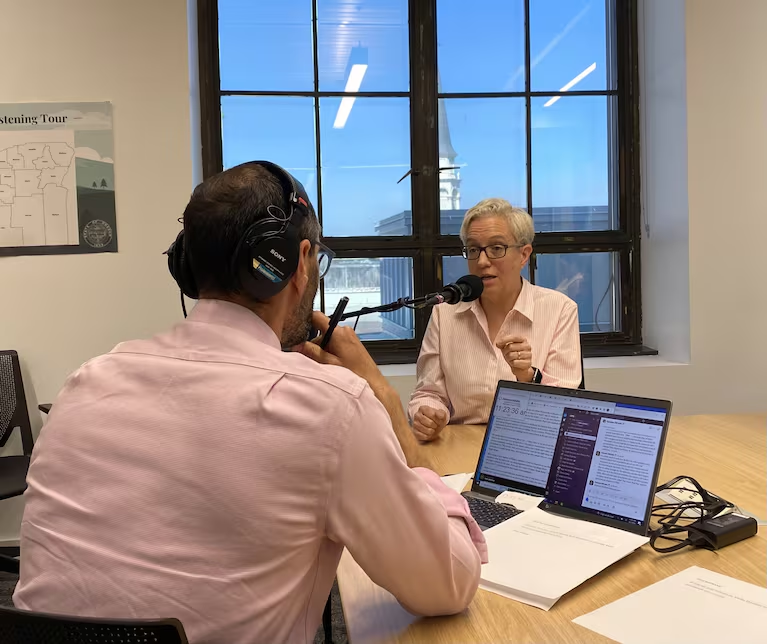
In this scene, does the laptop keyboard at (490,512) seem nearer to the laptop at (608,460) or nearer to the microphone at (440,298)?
the laptop at (608,460)

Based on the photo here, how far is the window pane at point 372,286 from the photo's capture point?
3557 mm

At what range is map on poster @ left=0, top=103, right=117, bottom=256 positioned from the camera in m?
2.93

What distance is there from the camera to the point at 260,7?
344 centimetres

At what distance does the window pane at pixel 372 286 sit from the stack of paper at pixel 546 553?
2.32m

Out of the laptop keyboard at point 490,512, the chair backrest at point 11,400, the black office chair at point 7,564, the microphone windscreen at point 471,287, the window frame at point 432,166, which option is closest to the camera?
the laptop keyboard at point 490,512

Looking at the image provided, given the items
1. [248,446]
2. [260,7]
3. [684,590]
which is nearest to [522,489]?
[684,590]

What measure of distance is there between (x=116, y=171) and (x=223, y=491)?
100 inches

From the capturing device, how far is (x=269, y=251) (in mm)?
956

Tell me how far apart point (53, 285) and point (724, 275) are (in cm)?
313

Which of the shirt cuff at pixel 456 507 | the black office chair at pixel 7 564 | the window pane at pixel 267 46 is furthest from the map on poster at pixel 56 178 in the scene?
the shirt cuff at pixel 456 507

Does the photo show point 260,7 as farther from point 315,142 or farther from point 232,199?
point 232,199

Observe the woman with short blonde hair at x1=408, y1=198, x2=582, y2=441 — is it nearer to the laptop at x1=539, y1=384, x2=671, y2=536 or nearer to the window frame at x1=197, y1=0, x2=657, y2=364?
the laptop at x1=539, y1=384, x2=671, y2=536

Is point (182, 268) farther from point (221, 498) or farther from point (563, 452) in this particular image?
point (563, 452)

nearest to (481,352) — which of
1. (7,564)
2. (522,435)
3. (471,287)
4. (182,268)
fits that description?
(471,287)
